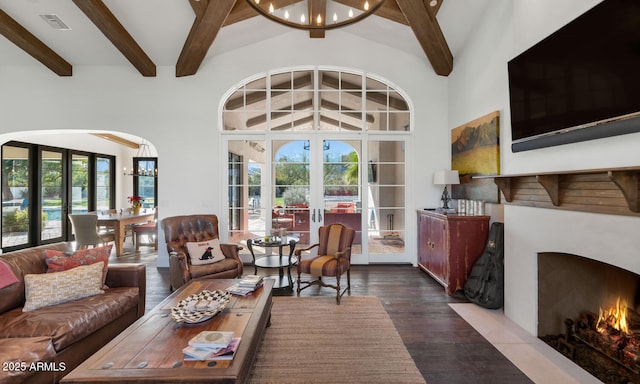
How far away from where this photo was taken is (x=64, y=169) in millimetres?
7559

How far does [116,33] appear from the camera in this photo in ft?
13.7

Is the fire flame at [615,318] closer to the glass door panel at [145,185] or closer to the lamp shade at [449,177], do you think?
the lamp shade at [449,177]

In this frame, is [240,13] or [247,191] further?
[247,191]

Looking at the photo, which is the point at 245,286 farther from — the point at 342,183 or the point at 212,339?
the point at 342,183

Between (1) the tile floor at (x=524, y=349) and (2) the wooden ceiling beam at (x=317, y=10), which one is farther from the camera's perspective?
(2) the wooden ceiling beam at (x=317, y=10)

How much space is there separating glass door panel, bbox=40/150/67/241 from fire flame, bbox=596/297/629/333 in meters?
9.99

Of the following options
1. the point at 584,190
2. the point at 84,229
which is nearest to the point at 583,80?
the point at 584,190

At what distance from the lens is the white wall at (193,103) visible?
17.3 feet

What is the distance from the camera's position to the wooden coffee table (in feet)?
5.19

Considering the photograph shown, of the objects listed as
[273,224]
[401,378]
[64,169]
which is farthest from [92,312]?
[64,169]

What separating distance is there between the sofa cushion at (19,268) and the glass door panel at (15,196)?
17.3 ft

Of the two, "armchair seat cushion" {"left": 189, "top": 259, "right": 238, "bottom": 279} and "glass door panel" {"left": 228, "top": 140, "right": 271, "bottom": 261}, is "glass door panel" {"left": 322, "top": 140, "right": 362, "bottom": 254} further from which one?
"armchair seat cushion" {"left": 189, "top": 259, "right": 238, "bottom": 279}

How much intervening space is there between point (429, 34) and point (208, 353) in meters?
4.92

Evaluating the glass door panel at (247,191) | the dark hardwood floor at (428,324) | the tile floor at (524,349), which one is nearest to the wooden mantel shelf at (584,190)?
the tile floor at (524,349)
